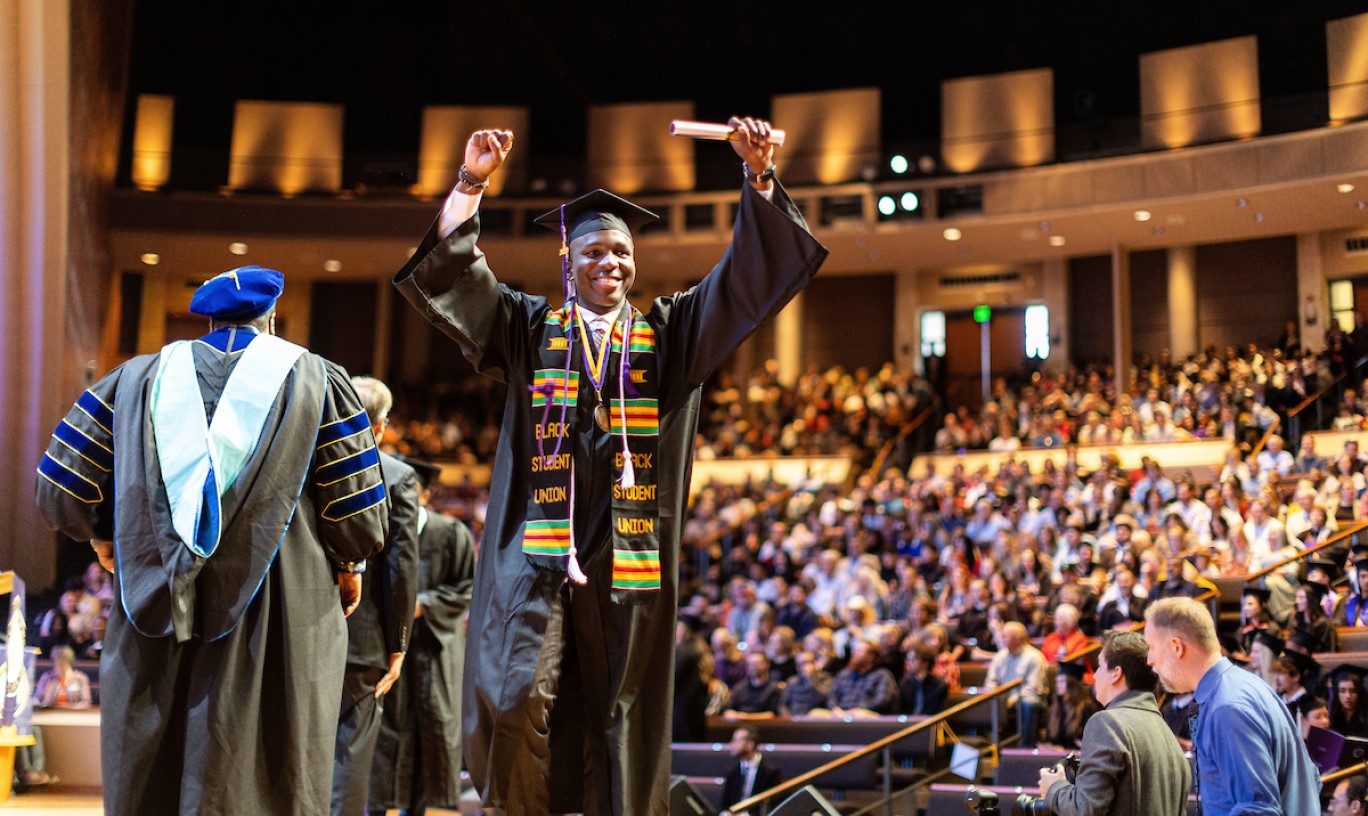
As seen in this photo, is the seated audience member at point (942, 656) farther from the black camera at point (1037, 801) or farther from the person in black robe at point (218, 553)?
the person in black robe at point (218, 553)

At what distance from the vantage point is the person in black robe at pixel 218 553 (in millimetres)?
2736

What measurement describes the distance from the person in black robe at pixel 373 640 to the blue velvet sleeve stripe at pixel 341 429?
4.43 feet

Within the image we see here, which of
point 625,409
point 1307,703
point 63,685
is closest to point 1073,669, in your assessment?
point 1307,703

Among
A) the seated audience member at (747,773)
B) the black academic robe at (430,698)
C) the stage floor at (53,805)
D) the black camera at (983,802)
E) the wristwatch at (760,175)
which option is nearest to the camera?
the wristwatch at (760,175)

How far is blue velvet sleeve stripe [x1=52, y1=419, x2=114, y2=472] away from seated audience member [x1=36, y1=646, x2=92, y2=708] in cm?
487

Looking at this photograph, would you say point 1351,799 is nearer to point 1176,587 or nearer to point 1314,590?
point 1314,590

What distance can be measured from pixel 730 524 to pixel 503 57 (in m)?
10.9

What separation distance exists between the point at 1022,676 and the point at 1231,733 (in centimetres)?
493

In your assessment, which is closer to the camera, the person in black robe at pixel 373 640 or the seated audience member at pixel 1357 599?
the person in black robe at pixel 373 640

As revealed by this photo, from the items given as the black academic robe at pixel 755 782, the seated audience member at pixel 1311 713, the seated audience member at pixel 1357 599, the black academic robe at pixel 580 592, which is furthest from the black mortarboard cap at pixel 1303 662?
the black academic robe at pixel 580 592

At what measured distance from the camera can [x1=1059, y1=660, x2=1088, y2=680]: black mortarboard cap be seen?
7.70 meters

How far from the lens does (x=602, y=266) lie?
3117 millimetres

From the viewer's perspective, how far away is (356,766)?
14.7 feet

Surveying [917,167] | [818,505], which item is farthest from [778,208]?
[917,167]
